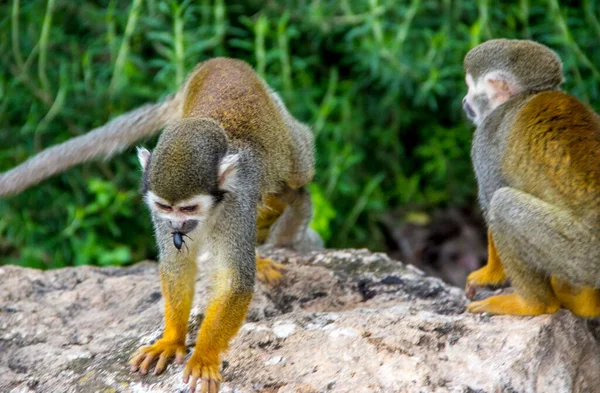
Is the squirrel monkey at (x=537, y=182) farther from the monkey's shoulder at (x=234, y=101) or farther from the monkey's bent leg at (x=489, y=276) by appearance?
the monkey's shoulder at (x=234, y=101)

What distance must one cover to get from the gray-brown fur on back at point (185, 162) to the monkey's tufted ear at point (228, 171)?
3 cm

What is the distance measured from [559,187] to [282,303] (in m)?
1.46

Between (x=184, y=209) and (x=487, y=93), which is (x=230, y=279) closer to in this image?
(x=184, y=209)

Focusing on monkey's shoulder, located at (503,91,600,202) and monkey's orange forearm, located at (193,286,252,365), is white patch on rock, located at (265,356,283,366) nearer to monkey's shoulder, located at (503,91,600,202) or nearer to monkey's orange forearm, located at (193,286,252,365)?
monkey's orange forearm, located at (193,286,252,365)

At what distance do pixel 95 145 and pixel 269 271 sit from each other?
114 cm

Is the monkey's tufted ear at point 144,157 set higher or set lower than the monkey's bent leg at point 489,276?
higher

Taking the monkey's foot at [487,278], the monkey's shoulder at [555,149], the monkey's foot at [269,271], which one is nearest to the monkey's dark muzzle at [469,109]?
the monkey's shoulder at [555,149]

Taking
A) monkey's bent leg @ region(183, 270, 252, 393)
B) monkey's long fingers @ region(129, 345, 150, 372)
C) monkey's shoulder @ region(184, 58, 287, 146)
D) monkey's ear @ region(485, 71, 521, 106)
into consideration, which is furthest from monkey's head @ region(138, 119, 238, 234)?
monkey's ear @ region(485, 71, 521, 106)

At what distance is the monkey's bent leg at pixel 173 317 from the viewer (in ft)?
11.3

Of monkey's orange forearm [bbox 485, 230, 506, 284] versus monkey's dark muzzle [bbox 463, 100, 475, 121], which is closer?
monkey's orange forearm [bbox 485, 230, 506, 284]

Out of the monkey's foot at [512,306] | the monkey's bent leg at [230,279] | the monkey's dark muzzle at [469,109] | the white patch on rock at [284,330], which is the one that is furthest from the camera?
the monkey's dark muzzle at [469,109]

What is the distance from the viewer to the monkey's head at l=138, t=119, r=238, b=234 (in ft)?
10.7

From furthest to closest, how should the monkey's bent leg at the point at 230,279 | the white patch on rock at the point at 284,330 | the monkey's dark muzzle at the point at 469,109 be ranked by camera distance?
the monkey's dark muzzle at the point at 469,109 < the white patch on rock at the point at 284,330 < the monkey's bent leg at the point at 230,279

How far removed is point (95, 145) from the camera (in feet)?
14.5
